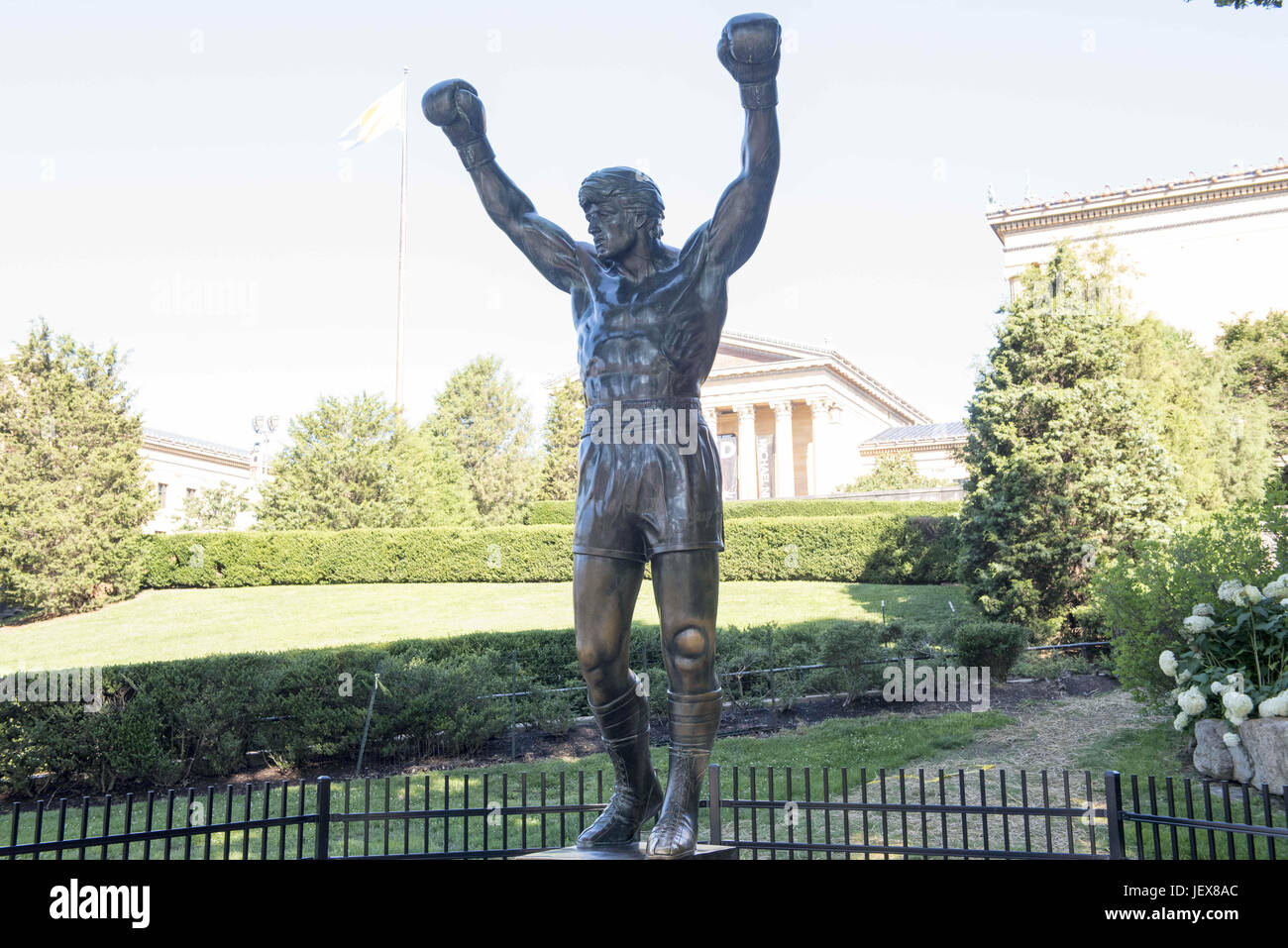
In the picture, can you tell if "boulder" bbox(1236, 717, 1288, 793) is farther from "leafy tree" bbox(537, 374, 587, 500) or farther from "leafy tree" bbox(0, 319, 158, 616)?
"leafy tree" bbox(537, 374, 587, 500)

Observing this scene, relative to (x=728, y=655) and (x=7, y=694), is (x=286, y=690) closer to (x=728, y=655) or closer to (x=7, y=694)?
(x=7, y=694)

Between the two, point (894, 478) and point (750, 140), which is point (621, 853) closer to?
point (750, 140)

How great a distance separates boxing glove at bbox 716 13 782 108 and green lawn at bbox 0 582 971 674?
13.7 meters

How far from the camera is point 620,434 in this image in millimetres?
3764

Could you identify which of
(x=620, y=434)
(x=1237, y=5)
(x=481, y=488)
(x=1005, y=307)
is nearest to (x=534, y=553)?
(x=481, y=488)

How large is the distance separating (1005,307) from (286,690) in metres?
12.5

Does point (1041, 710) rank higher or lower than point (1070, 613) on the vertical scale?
lower

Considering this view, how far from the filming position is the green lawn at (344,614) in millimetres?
18188

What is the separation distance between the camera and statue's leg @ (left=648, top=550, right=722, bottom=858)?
357cm

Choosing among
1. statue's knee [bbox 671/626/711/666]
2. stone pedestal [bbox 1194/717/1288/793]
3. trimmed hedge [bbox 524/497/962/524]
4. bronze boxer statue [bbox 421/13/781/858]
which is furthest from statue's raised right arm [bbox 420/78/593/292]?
trimmed hedge [bbox 524/497/962/524]

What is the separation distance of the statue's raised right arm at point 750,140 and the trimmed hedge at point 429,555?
23.1m

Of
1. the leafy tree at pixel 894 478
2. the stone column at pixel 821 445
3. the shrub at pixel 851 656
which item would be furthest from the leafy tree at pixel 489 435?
the shrub at pixel 851 656

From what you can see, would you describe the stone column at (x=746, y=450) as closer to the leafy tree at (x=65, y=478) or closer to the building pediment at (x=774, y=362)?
the building pediment at (x=774, y=362)

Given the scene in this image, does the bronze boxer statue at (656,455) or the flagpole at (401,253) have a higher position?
the flagpole at (401,253)
